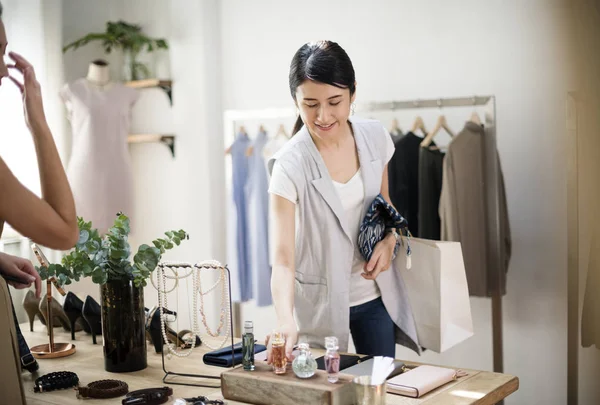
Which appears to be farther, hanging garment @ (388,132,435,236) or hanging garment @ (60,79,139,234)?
hanging garment @ (60,79,139,234)

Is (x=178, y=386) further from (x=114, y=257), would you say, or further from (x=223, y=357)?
(x=114, y=257)

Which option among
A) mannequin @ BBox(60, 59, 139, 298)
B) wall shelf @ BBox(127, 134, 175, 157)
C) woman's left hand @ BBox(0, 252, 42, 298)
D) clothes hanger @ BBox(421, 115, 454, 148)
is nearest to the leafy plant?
woman's left hand @ BBox(0, 252, 42, 298)

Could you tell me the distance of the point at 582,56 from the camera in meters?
3.52

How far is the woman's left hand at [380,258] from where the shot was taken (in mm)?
2217

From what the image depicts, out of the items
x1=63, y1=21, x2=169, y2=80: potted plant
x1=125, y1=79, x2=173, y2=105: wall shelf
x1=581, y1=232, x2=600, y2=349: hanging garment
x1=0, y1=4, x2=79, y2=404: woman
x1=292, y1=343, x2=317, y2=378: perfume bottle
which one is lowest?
x1=581, y1=232, x2=600, y2=349: hanging garment

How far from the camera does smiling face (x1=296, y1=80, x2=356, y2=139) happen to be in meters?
2.21

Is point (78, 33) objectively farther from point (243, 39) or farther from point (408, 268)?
point (408, 268)

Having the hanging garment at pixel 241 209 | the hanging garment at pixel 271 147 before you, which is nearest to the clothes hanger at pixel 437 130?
the hanging garment at pixel 271 147

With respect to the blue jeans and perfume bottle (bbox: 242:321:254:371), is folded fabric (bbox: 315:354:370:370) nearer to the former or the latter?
perfume bottle (bbox: 242:321:254:371)

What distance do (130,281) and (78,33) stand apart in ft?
11.0

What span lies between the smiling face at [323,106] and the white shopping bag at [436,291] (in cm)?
44

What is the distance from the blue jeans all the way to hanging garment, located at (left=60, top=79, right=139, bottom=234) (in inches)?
101

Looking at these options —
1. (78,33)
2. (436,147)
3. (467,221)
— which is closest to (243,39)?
(78,33)

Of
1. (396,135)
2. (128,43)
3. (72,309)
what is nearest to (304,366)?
(72,309)
